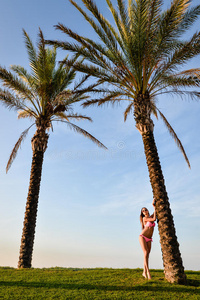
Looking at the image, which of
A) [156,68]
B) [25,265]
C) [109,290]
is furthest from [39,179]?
[156,68]

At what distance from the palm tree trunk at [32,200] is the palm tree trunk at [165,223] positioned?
21.2ft

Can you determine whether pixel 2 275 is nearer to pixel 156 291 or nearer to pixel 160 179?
pixel 156 291

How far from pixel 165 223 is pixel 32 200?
7.26 metres

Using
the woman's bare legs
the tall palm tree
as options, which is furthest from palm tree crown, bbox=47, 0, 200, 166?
the woman's bare legs

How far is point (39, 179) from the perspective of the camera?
1388cm

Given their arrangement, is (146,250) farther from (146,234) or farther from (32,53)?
(32,53)

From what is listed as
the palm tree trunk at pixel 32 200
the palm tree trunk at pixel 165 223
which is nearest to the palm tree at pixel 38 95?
the palm tree trunk at pixel 32 200

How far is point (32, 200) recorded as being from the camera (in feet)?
43.6

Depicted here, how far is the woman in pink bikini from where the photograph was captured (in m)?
8.96

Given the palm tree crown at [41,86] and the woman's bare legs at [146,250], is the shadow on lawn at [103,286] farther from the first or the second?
the palm tree crown at [41,86]

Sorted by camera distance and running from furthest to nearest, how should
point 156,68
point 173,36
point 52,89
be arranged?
1. point 52,89
2. point 156,68
3. point 173,36

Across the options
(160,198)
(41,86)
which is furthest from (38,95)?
(160,198)

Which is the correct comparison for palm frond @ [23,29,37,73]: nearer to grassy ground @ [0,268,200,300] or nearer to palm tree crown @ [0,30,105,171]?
palm tree crown @ [0,30,105,171]

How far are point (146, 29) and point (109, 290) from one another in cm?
1022
